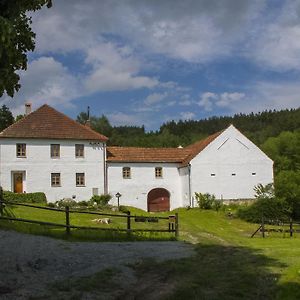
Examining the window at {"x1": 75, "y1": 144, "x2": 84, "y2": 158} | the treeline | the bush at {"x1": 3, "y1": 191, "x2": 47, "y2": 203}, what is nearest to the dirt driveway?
the bush at {"x1": 3, "y1": 191, "x2": 47, "y2": 203}

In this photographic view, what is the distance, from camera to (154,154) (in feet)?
153

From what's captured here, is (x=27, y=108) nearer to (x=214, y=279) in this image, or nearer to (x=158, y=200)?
(x=158, y=200)

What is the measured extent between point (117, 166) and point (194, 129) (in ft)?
338

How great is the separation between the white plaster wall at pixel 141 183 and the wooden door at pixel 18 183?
8198 millimetres

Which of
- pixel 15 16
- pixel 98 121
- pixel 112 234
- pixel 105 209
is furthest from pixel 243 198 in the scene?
pixel 98 121

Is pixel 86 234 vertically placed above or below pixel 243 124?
below

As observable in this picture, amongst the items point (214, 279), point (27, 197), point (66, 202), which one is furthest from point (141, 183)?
point (214, 279)

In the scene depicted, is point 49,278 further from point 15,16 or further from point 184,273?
point 15,16

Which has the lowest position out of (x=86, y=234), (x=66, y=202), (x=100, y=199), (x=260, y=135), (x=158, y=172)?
(x=86, y=234)

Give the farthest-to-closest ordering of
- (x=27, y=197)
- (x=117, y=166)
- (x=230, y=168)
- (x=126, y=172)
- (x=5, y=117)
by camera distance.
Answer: (x=5, y=117), (x=230, y=168), (x=126, y=172), (x=117, y=166), (x=27, y=197)

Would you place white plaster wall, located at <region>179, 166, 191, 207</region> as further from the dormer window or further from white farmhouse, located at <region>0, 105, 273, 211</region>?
the dormer window

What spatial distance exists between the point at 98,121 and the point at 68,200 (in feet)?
189

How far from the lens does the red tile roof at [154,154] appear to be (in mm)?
45094

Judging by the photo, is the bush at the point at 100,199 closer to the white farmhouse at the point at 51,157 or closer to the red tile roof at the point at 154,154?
the white farmhouse at the point at 51,157
